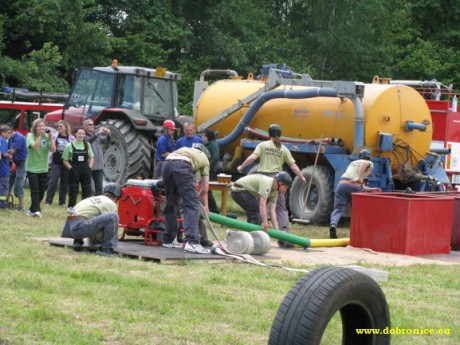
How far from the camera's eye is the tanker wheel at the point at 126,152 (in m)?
20.9

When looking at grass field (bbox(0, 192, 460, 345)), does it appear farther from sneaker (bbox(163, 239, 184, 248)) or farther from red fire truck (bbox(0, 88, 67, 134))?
red fire truck (bbox(0, 88, 67, 134))

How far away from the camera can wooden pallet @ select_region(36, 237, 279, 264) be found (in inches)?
488

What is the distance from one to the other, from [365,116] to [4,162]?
6.52 m

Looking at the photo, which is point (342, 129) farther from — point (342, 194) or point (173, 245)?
point (173, 245)

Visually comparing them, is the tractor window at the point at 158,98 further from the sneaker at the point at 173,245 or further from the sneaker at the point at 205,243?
the sneaker at the point at 173,245

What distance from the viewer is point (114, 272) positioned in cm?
1105

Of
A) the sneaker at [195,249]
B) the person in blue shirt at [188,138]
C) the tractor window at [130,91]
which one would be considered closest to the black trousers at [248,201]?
the person in blue shirt at [188,138]

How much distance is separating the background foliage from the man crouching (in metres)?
17.8

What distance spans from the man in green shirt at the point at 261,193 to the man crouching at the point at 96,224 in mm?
→ 2604

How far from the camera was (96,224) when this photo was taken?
1250 cm

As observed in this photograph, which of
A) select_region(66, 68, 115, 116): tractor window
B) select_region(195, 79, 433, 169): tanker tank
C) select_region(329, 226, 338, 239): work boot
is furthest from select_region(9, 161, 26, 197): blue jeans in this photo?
select_region(329, 226, 338, 239): work boot

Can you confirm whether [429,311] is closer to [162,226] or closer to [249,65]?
[162,226]

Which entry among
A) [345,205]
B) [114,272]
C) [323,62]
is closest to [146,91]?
[345,205]

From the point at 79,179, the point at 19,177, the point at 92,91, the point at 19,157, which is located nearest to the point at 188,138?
the point at 79,179
